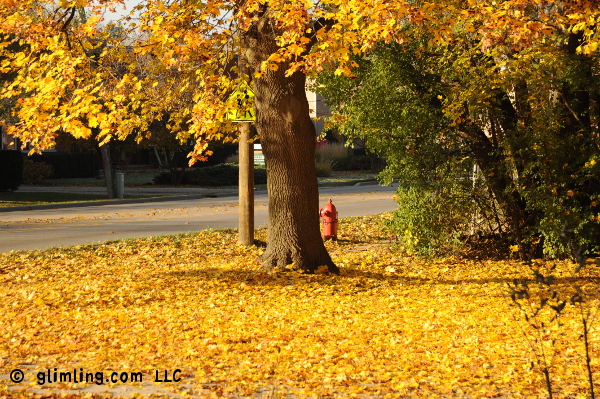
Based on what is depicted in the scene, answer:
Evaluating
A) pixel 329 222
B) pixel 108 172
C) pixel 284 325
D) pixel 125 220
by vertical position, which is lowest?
pixel 284 325

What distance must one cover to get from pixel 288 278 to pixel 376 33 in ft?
10.8

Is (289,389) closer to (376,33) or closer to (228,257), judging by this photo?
(376,33)

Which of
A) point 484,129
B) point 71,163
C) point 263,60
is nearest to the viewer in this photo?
point 263,60

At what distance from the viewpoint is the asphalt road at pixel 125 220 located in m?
12.7

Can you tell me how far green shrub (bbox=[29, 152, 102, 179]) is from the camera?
33.4 m

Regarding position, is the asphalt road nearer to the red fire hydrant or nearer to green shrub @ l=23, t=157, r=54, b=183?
the red fire hydrant

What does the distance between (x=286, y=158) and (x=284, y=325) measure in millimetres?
2842

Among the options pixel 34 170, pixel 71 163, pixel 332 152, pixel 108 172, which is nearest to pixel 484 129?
pixel 108 172

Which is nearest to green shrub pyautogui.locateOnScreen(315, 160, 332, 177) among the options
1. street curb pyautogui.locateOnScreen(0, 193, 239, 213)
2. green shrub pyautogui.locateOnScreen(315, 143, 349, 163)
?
green shrub pyautogui.locateOnScreen(315, 143, 349, 163)

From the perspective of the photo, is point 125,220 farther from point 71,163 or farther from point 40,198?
point 71,163

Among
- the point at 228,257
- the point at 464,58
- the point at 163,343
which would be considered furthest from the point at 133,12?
the point at 163,343

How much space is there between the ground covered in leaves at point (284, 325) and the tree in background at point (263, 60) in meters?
1.23

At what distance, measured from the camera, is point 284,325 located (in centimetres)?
624

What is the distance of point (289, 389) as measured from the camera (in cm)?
445
